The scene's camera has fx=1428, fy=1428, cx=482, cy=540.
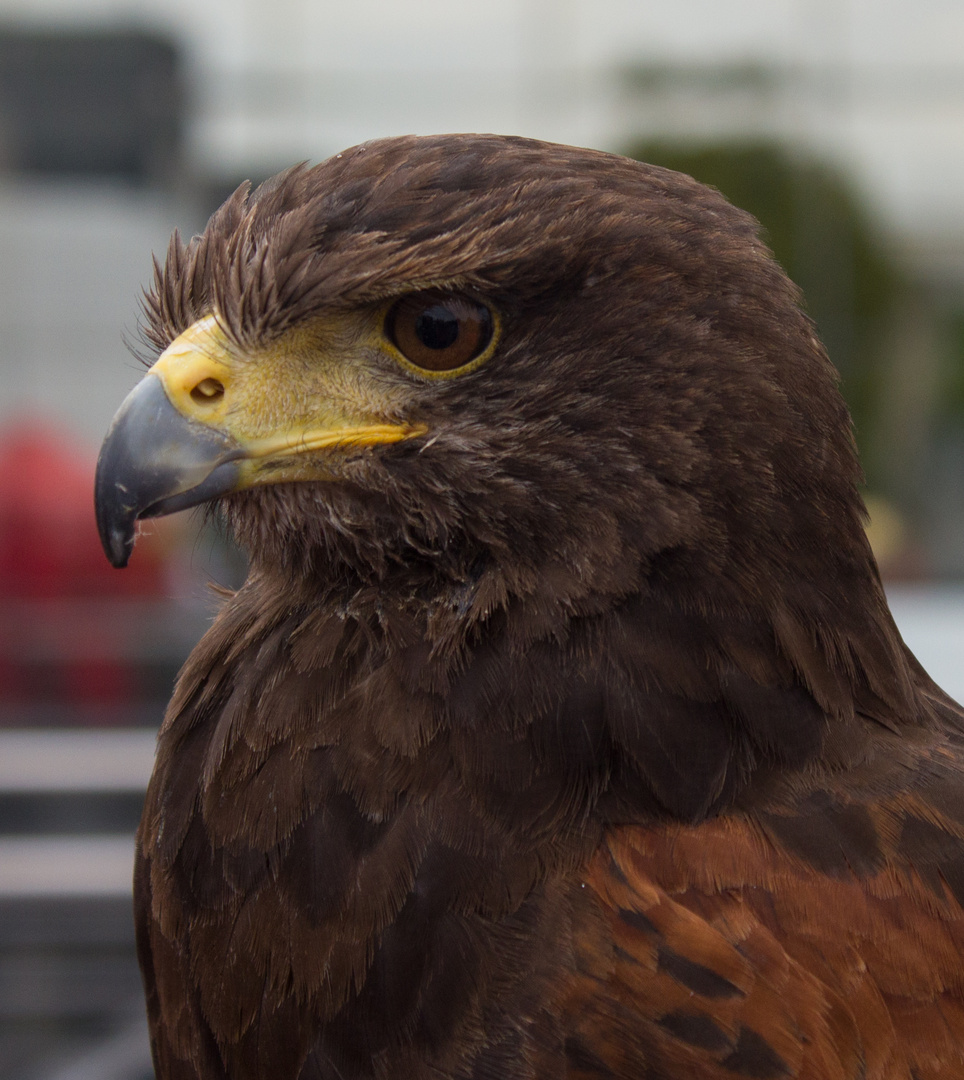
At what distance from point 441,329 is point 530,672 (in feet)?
1.45

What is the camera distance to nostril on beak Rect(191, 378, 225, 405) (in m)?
1.81

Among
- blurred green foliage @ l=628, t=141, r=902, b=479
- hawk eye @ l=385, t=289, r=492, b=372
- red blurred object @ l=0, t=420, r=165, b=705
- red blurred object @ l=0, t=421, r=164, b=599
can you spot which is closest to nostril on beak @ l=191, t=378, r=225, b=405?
hawk eye @ l=385, t=289, r=492, b=372

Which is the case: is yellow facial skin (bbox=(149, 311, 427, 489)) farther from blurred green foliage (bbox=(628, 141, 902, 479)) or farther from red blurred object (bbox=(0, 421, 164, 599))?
blurred green foliage (bbox=(628, 141, 902, 479))

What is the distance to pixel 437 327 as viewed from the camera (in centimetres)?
178

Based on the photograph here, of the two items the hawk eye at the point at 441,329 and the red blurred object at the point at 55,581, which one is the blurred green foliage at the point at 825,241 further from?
the hawk eye at the point at 441,329

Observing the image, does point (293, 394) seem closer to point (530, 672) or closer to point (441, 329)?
point (441, 329)

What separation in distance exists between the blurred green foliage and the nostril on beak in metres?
11.6

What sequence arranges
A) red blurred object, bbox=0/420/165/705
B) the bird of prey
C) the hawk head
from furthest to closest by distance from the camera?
red blurred object, bbox=0/420/165/705, the hawk head, the bird of prey

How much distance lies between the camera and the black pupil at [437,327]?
1771 millimetres

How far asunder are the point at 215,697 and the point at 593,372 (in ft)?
2.14

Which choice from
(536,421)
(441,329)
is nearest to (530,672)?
(536,421)

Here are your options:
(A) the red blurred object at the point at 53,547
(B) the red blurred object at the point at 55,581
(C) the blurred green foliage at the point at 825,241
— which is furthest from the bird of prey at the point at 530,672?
(C) the blurred green foliage at the point at 825,241

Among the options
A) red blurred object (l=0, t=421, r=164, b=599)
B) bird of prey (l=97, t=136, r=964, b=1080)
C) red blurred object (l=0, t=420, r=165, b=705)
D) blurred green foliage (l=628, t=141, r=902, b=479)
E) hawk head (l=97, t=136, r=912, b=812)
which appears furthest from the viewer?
blurred green foliage (l=628, t=141, r=902, b=479)

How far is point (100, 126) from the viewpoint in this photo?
467 inches
